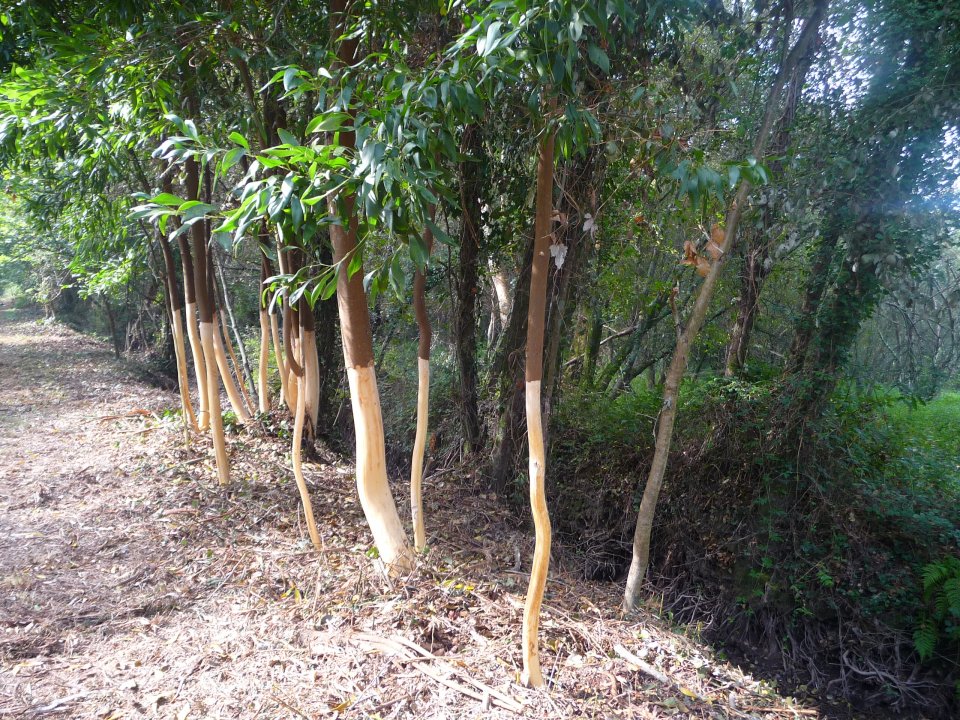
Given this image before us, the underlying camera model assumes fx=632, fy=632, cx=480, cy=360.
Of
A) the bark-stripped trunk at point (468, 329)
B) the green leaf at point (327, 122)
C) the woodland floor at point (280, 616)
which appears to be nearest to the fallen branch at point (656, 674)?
the woodland floor at point (280, 616)

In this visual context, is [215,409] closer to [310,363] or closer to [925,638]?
[310,363]

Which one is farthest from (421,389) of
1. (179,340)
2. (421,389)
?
(179,340)

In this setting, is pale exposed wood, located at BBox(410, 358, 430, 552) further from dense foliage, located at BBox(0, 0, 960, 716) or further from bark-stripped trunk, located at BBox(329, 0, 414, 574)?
dense foliage, located at BBox(0, 0, 960, 716)

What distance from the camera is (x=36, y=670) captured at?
3.05 m

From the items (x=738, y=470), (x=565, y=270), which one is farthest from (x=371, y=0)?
(x=738, y=470)

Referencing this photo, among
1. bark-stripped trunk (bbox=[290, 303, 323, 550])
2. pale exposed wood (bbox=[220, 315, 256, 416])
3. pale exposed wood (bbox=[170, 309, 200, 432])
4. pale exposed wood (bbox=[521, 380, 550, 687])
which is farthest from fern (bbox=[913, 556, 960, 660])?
pale exposed wood (bbox=[170, 309, 200, 432])

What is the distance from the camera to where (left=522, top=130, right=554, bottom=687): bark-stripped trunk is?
2795mm

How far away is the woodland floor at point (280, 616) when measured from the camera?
9.41 ft

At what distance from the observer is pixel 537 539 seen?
9.37ft

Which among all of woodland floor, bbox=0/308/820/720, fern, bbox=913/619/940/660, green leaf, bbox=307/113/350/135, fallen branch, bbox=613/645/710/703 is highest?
green leaf, bbox=307/113/350/135

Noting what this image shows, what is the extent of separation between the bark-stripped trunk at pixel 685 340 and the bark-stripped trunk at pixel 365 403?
1412 millimetres

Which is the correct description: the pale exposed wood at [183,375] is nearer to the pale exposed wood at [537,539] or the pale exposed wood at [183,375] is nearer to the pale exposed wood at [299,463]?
the pale exposed wood at [299,463]

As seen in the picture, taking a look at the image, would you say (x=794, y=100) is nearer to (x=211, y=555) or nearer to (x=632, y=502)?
(x=632, y=502)

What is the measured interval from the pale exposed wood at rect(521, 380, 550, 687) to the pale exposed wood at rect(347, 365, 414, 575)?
1.11 metres
